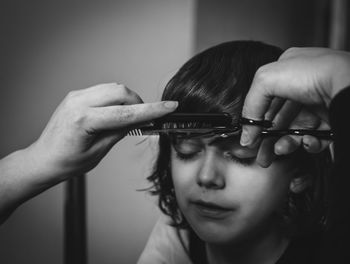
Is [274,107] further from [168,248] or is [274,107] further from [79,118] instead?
[168,248]

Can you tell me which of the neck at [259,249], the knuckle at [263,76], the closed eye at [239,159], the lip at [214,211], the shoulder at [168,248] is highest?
the knuckle at [263,76]

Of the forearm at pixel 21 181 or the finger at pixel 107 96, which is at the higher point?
Answer: the finger at pixel 107 96

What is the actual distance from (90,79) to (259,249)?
77cm

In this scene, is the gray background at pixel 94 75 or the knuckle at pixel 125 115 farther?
the gray background at pixel 94 75

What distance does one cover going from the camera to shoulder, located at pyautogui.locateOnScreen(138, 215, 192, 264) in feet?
2.82

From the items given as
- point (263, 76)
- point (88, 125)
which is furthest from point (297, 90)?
point (88, 125)

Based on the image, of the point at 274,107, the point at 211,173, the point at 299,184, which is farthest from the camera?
the point at 299,184

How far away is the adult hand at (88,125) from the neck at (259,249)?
37cm

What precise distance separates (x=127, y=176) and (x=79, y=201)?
562mm

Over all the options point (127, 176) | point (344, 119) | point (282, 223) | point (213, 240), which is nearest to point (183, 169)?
point (213, 240)

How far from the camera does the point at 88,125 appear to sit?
1.59 ft

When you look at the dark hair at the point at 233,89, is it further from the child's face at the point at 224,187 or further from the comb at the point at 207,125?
the comb at the point at 207,125

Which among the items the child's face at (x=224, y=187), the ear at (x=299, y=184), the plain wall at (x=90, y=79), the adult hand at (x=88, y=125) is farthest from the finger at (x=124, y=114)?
the plain wall at (x=90, y=79)

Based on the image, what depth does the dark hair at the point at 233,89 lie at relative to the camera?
0.69 m
